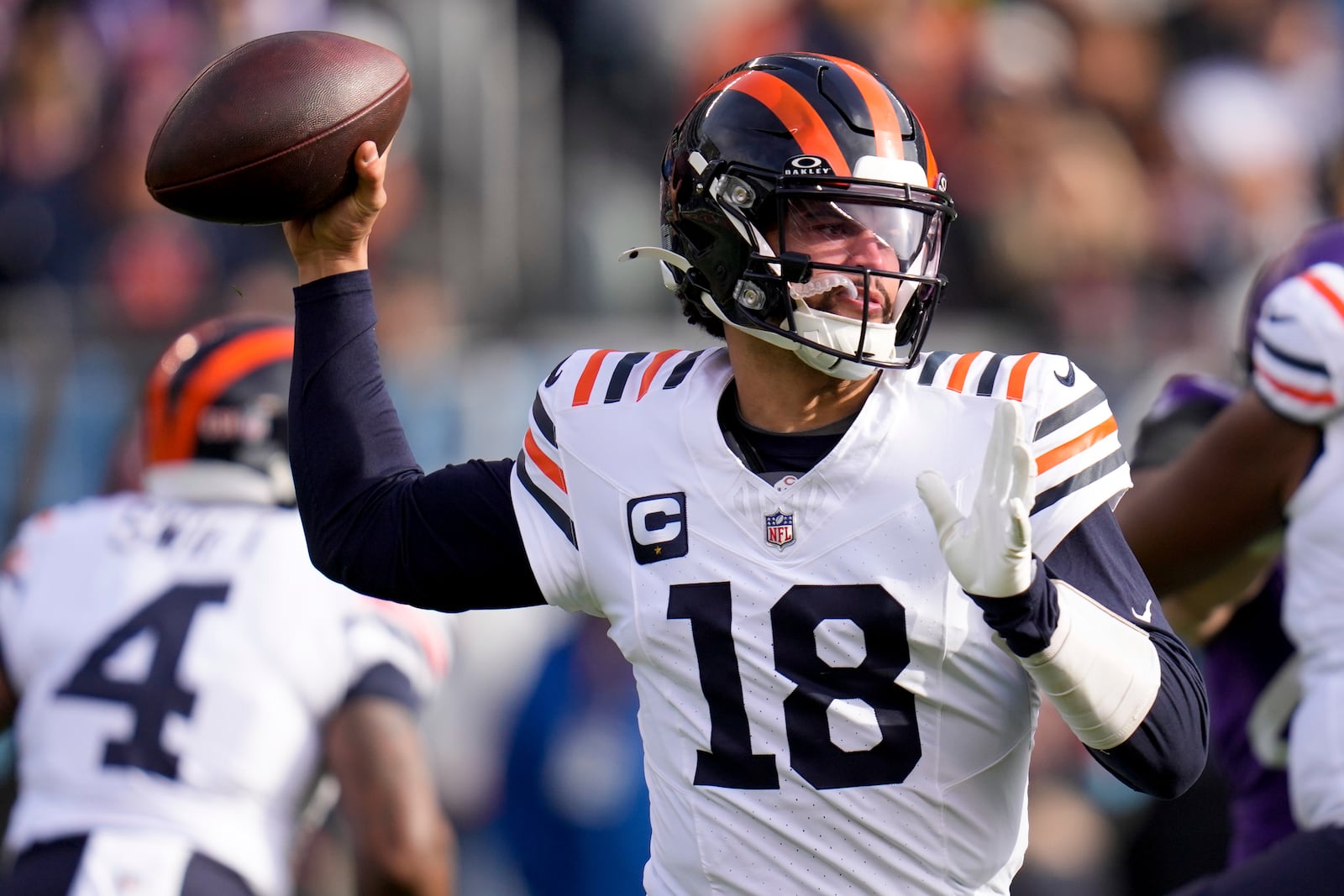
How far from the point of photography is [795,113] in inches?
89.4

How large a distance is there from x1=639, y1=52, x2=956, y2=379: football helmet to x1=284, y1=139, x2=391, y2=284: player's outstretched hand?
46cm

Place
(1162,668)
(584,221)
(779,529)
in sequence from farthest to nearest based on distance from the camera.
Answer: (584,221) → (779,529) → (1162,668)

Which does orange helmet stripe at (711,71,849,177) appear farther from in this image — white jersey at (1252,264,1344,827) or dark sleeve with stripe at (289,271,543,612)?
white jersey at (1252,264,1344,827)

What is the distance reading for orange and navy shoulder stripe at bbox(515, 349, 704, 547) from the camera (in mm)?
2354

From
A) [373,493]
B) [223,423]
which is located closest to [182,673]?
[223,423]

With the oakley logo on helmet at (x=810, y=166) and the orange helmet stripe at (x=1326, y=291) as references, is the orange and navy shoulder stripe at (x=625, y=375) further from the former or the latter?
the orange helmet stripe at (x=1326, y=291)

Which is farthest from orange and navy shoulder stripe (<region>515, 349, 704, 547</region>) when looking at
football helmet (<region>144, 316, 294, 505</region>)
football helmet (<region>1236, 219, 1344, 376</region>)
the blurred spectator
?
the blurred spectator

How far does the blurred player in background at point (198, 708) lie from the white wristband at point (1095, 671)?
1.84 meters

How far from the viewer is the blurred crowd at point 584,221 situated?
5.52 m

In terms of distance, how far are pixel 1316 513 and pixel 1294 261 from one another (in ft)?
1.65

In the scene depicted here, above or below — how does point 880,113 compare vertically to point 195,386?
above

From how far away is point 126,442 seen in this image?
17.3 ft

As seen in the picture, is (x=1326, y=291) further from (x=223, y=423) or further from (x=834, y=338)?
(x=223, y=423)

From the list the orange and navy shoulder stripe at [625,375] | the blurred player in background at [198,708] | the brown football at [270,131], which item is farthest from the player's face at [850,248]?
the blurred player in background at [198,708]
